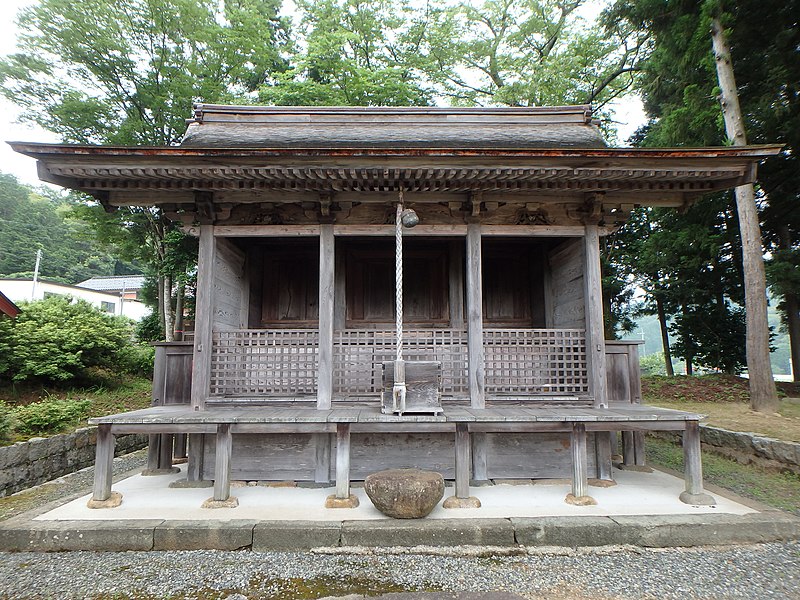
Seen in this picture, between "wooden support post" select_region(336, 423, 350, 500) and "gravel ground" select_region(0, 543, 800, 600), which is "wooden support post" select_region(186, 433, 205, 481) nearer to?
"gravel ground" select_region(0, 543, 800, 600)

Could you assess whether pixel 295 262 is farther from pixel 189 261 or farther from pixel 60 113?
pixel 60 113

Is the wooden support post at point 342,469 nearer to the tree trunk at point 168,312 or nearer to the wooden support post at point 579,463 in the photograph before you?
the wooden support post at point 579,463

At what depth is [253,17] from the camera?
50.3 ft

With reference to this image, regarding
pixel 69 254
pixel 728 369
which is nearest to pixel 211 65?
pixel 728 369

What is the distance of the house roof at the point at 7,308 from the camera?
8.95m

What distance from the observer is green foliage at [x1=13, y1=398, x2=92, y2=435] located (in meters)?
6.86

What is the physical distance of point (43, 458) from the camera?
6625 millimetres

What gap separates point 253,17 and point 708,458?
19294 mm

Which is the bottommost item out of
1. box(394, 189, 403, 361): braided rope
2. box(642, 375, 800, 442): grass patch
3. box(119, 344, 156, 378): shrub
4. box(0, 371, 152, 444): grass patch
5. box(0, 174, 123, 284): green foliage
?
box(642, 375, 800, 442): grass patch

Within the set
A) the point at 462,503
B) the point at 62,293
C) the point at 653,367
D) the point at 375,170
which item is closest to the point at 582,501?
the point at 462,503

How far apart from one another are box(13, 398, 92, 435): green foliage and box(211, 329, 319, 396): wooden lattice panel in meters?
3.94

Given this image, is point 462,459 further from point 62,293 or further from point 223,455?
point 62,293

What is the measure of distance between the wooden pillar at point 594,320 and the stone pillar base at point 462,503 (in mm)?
2277

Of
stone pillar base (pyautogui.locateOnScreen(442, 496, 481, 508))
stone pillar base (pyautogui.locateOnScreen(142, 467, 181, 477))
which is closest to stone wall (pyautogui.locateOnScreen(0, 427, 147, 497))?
stone pillar base (pyautogui.locateOnScreen(142, 467, 181, 477))
